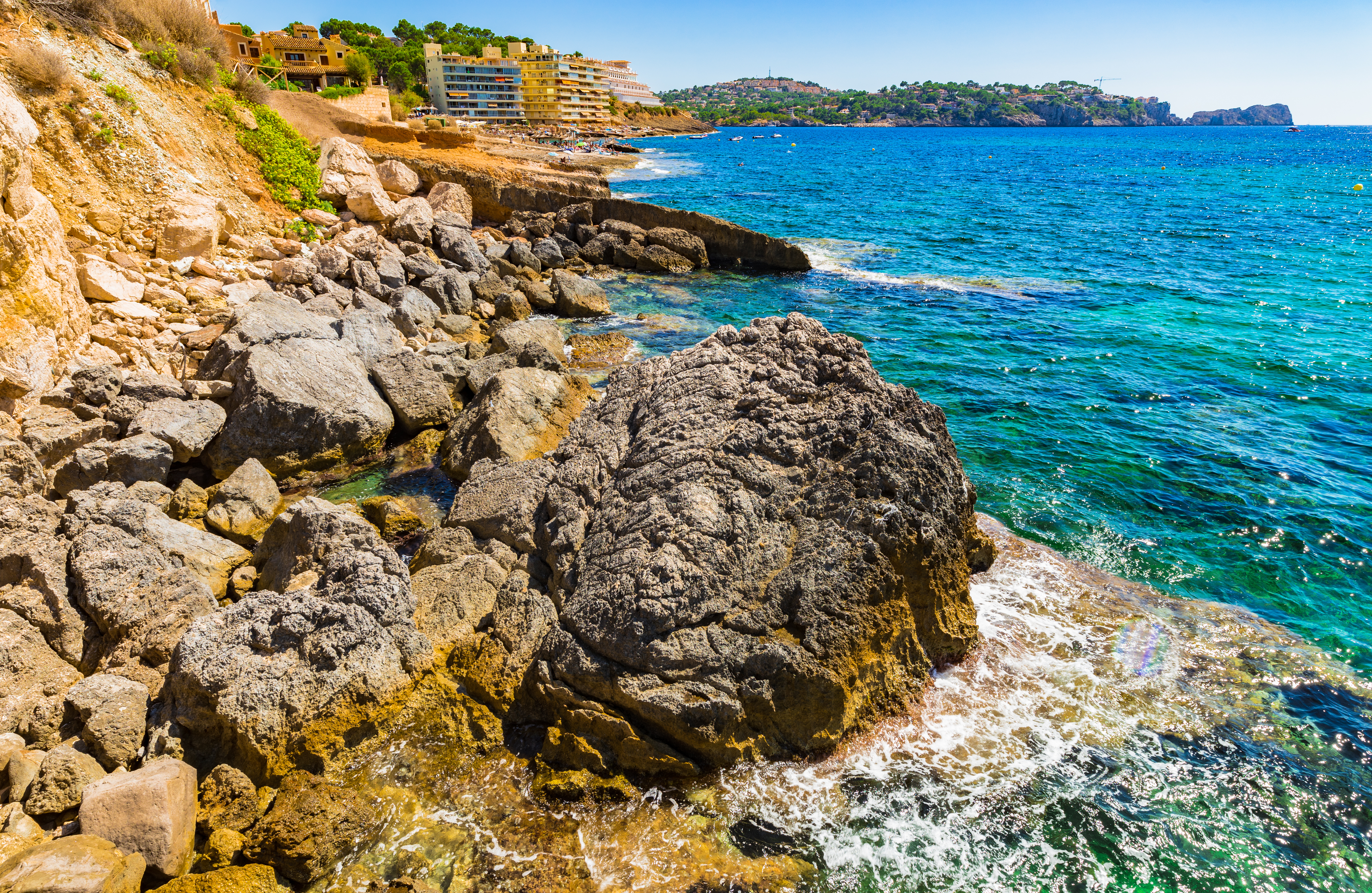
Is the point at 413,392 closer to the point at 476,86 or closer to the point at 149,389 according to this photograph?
the point at 149,389

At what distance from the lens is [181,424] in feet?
34.0

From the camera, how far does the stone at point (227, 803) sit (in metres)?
5.57

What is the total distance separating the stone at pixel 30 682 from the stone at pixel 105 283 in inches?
319

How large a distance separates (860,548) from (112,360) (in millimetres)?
12628

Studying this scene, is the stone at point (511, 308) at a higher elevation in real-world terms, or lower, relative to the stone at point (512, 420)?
higher

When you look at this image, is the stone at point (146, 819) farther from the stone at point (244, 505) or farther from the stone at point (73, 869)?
the stone at point (244, 505)

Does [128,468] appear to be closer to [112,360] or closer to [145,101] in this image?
[112,360]

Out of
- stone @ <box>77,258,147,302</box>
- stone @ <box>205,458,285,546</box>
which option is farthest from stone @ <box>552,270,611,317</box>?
stone @ <box>205,458,285,546</box>

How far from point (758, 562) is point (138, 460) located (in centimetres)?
880

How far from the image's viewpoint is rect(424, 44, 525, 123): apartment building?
112875 mm

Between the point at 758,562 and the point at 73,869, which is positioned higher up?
the point at 758,562

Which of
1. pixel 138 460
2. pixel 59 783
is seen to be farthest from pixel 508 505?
pixel 138 460

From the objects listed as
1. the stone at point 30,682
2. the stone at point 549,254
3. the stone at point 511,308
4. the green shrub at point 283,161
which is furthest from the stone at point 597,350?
the stone at point 30,682

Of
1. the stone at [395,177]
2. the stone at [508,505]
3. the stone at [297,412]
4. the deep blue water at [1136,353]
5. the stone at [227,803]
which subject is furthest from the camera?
the stone at [395,177]
